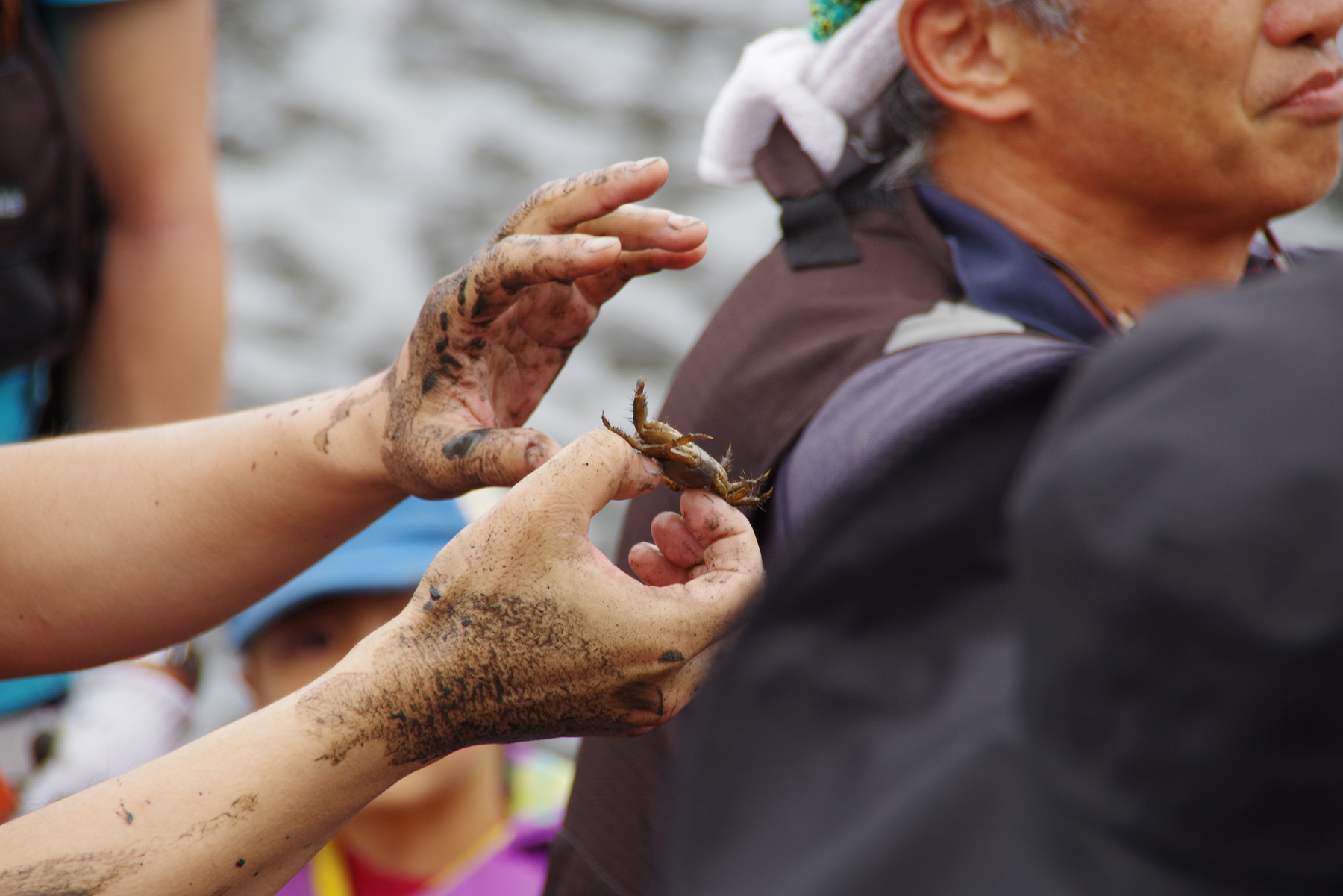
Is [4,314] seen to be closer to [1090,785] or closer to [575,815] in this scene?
[575,815]

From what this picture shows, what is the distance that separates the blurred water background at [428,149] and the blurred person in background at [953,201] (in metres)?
1.97

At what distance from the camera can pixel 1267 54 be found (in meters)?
1.44

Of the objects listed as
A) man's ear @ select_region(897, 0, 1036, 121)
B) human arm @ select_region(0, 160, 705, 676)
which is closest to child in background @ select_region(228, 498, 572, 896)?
human arm @ select_region(0, 160, 705, 676)

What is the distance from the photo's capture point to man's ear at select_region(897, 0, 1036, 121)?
1.51 m

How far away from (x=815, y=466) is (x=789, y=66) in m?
0.75

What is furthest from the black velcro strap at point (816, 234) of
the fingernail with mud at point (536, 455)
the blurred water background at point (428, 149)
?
the blurred water background at point (428, 149)

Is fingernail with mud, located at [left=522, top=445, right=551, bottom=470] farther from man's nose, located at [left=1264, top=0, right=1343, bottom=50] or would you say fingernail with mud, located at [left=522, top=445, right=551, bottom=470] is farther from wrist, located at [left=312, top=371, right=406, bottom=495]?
man's nose, located at [left=1264, top=0, right=1343, bottom=50]

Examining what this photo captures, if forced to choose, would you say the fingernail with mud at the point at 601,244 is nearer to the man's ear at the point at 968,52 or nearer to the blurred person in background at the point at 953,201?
the blurred person in background at the point at 953,201

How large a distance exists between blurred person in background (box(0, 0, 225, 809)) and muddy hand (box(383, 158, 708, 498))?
100cm

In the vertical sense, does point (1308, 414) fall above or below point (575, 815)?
above

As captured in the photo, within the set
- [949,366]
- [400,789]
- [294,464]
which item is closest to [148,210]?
[294,464]

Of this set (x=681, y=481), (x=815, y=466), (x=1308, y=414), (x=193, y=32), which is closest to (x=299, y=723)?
(x=681, y=481)

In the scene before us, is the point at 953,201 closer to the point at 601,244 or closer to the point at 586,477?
the point at 601,244

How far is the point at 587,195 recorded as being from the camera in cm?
123
